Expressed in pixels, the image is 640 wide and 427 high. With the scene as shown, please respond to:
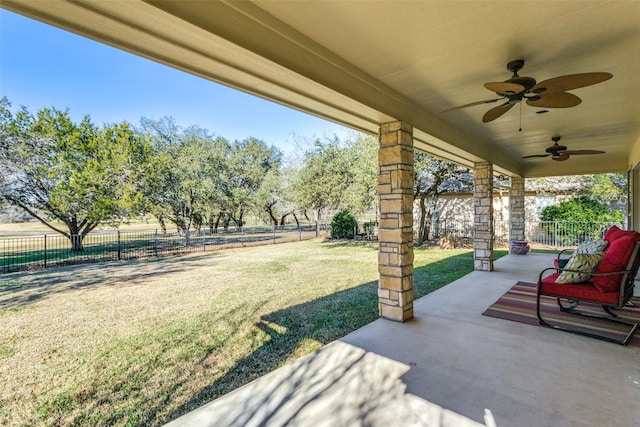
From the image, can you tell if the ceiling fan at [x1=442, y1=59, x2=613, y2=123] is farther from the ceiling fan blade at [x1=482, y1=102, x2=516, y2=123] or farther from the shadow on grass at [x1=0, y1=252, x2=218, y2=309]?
the shadow on grass at [x1=0, y1=252, x2=218, y2=309]

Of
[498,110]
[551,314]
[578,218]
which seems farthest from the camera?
[578,218]

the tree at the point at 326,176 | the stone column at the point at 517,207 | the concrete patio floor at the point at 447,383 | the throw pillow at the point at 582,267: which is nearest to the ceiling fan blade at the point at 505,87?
the throw pillow at the point at 582,267

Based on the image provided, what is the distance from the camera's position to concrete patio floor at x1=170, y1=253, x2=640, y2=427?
75.1 inches

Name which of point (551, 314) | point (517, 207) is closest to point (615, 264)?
point (551, 314)

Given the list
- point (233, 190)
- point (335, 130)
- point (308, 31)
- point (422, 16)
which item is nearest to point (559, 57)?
point (422, 16)

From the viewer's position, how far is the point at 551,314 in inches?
151

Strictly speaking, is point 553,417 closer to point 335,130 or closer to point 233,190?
point 335,130

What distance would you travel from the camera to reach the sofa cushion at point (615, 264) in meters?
3.12

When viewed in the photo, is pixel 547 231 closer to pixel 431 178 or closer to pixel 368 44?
pixel 431 178

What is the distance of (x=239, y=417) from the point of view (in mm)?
1916

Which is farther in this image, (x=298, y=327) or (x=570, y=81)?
(x=298, y=327)

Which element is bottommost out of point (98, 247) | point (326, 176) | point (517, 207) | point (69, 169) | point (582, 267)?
point (98, 247)

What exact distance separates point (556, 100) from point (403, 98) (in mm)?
1462

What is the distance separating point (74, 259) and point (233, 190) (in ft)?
26.5
